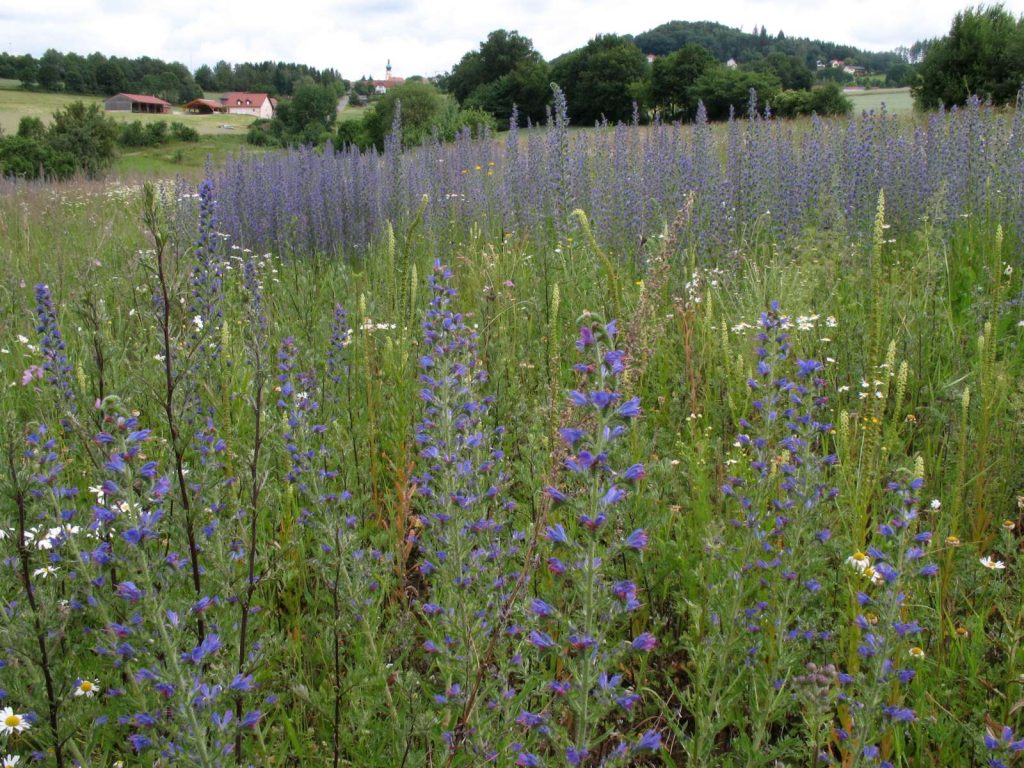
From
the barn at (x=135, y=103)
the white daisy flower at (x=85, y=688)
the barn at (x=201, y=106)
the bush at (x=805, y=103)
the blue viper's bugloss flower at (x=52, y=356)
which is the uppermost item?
the barn at (x=201, y=106)

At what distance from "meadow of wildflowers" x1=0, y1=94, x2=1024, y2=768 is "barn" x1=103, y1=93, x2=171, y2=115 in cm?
7194

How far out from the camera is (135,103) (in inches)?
2672

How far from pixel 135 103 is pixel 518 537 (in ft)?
259

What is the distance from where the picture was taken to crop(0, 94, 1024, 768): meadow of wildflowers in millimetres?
1549

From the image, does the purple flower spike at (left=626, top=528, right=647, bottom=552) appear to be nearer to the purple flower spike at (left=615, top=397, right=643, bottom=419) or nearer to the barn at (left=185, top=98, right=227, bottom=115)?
the purple flower spike at (left=615, top=397, right=643, bottom=419)

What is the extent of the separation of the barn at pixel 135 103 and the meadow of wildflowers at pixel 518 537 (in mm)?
71938

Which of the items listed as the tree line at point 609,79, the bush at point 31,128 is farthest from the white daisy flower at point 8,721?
the tree line at point 609,79

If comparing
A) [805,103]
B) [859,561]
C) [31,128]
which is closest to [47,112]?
[31,128]

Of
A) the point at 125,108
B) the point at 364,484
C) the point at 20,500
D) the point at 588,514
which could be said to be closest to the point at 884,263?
the point at 364,484

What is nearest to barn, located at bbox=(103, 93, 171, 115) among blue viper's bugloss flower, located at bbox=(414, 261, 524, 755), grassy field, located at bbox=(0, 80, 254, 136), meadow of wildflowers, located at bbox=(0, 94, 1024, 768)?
grassy field, located at bbox=(0, 80, 254, 136)

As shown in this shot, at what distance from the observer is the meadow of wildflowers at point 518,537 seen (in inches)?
61.0

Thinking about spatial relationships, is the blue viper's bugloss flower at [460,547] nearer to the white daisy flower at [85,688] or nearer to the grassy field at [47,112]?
the white daisy flower at [85,688]

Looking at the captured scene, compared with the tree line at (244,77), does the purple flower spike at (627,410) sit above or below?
below

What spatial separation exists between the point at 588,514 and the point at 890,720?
0.93 metres
